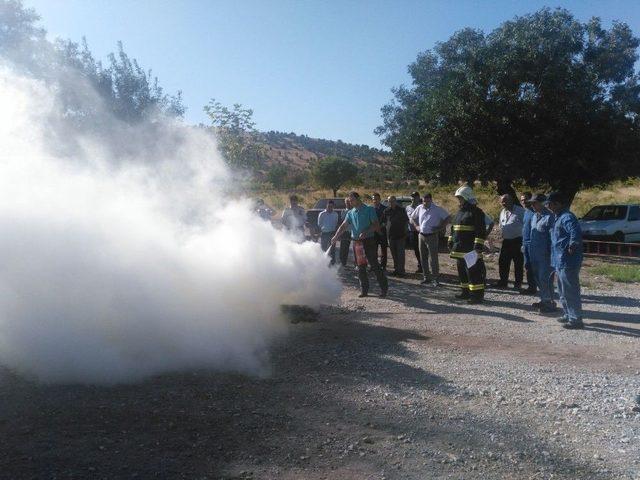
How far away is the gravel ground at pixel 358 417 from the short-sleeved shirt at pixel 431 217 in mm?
3986

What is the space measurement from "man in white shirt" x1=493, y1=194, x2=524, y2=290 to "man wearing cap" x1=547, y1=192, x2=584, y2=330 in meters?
2.18

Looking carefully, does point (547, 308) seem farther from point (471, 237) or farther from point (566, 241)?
point (471, 237)

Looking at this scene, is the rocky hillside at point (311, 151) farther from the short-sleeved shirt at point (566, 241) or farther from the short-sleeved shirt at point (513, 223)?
the short-sleeved shirt at point (566, 241)

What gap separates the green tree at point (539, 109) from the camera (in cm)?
1683

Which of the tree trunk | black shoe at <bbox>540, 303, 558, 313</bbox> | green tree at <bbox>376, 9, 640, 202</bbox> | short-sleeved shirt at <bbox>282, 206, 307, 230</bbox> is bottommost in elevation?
black shoe at <bbox>540, 303, 558, 313</bbox>

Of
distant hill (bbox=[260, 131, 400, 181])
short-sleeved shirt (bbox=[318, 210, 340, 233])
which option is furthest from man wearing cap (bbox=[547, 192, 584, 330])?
distant hill (bbox=[260, 131, 400, 181])

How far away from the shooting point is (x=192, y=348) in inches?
219

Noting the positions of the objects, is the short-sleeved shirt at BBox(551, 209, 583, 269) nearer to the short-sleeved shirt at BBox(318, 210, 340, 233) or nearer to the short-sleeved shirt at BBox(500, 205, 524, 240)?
the short-sleeved shirt at BBox(500, 205, 524, 240)

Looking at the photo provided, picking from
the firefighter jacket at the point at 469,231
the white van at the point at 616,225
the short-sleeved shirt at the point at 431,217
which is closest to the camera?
the firefighter jacket at the point at 469,231

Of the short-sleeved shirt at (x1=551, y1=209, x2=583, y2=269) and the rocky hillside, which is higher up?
the rocky hillside

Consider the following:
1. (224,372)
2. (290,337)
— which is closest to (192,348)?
(224,372)

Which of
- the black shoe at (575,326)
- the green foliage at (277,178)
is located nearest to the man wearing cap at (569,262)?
the black shoe at (575,326)

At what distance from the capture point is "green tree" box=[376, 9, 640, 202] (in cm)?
1683

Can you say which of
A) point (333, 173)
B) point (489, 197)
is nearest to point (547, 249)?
point (489, 197)
